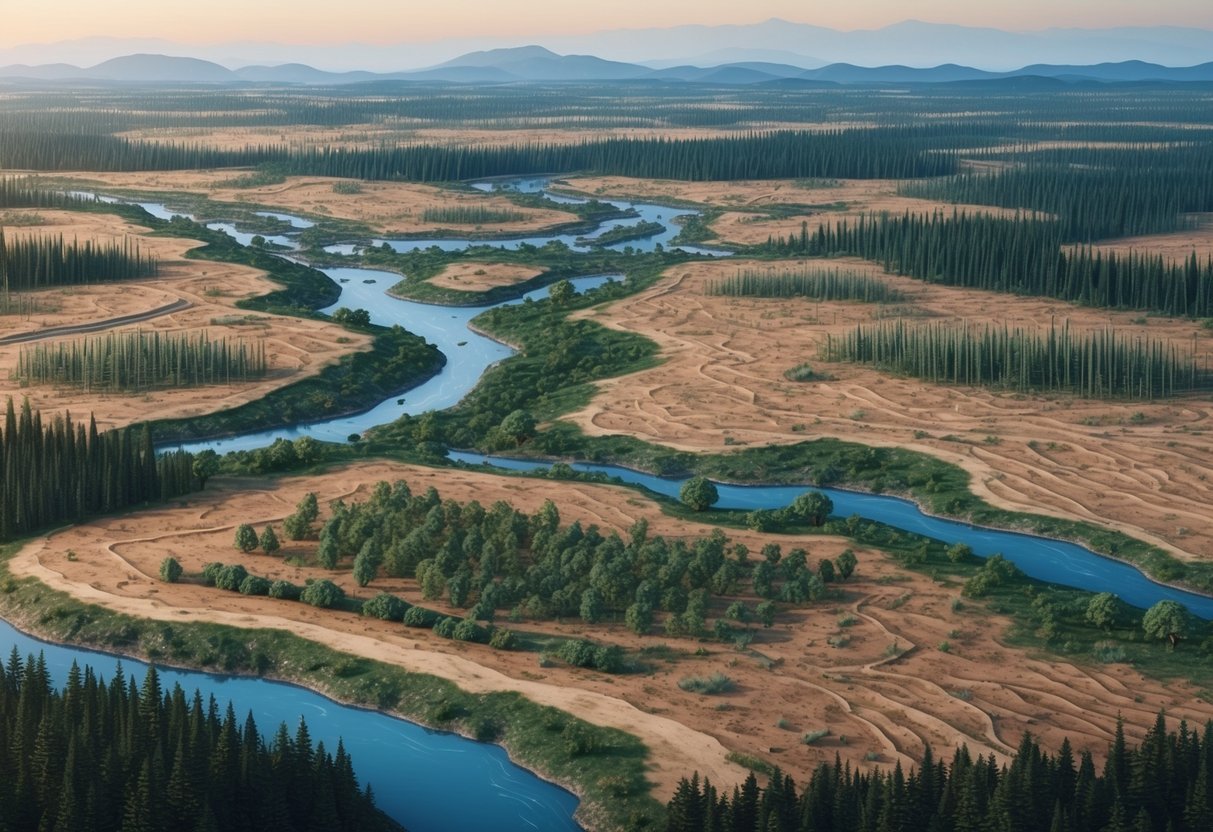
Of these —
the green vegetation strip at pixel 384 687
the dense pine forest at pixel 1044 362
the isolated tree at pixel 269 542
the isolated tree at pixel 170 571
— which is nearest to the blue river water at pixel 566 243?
the dense pine forest at pixel 1044 362

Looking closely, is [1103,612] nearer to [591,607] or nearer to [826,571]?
[826,571]

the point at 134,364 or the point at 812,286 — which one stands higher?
the point at 812,286

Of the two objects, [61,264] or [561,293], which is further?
[61,264]

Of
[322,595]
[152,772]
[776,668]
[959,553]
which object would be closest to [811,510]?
[959,553]

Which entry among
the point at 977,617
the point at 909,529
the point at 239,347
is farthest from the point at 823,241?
the point at 977,617

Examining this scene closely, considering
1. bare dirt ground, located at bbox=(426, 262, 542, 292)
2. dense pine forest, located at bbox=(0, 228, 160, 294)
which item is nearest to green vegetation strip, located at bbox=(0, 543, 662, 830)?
dense pine forest, located at bbox=(0, 228, 160, 294)

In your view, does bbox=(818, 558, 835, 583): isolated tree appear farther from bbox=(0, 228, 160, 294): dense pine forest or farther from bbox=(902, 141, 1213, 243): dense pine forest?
bbox=(902, 141, 1213, 243): dense pine forest

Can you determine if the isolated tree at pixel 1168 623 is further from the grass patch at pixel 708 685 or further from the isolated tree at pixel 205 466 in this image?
the isolated tree at pixel 205 466
